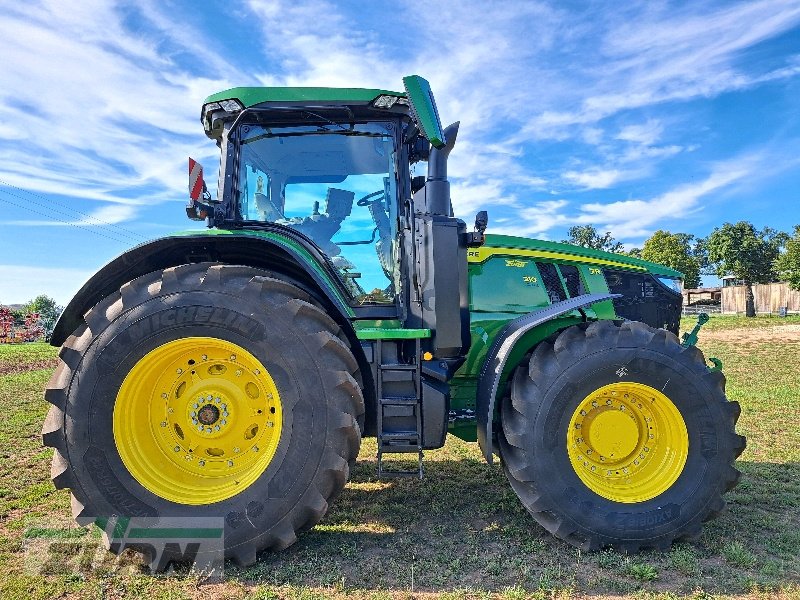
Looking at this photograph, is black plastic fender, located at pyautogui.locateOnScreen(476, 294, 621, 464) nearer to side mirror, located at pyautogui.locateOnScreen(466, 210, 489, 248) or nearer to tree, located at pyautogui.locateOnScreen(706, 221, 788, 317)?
side mirror, located at pyautogui.locateOnScreen(466, 210, 489, 248)

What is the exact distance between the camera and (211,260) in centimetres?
365

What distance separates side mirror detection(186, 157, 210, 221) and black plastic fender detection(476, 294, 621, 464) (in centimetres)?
212

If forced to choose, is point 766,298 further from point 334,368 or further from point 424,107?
point 334,368

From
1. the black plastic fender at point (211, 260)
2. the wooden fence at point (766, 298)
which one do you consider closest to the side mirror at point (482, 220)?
the black plastic fender at point (211, 260)

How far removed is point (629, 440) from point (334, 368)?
187 centimetres

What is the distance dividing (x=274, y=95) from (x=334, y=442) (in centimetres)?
233

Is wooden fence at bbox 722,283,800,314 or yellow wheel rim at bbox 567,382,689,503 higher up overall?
wooden fence at bbox 722,283,800,314

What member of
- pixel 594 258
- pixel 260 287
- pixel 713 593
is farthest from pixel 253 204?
pixel 713 593

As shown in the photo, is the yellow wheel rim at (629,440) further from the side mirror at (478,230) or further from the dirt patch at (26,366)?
the dirt patch at (26,366)

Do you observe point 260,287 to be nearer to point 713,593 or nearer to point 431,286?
point 431,286

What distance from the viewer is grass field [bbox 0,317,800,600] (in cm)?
273

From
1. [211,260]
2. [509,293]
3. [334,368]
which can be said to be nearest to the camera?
[334,368]

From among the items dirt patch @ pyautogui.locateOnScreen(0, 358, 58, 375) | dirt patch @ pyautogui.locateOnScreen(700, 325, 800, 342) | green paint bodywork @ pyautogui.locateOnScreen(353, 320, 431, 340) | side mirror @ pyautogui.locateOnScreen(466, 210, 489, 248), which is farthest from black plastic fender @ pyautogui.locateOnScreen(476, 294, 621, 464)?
dirt patch @ pyautogui.locateOnScreen(700, 325, 800, 342)

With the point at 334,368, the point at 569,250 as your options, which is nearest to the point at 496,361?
the point at 334,368
